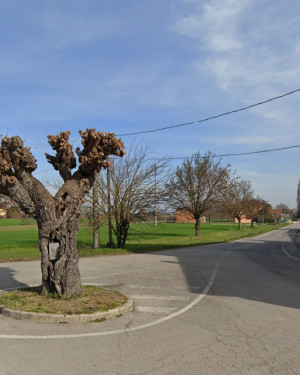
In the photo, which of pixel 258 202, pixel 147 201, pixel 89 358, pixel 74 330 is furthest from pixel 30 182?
pixel 258 202

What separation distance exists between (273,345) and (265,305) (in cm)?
256

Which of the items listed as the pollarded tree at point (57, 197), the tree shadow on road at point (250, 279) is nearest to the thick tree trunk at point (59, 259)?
the pollarded tree at point (57, 197)

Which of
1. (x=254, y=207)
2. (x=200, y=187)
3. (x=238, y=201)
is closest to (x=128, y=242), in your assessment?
(x=200, y=187)

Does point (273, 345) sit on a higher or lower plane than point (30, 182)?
lower

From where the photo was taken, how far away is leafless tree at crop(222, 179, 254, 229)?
131 ft

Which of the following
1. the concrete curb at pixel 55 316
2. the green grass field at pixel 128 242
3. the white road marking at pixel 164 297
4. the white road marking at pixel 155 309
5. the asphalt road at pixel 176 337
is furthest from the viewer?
the green grass field at pixel 128 242

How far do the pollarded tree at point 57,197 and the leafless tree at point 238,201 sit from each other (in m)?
32.7

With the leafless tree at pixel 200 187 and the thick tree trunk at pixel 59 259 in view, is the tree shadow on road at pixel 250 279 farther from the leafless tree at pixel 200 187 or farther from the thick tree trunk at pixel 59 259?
the leafless tree at pixel 200 187

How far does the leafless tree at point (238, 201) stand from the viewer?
3991 centimetres

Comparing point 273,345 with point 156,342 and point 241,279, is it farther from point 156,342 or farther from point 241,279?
point 241,279

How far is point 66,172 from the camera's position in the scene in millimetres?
7863

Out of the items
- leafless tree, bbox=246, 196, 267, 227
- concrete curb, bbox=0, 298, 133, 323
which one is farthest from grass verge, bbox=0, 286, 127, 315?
leafless tree, bbox=246, 196, 267, 227

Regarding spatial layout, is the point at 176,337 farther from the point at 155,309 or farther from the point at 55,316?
the point at 55,316

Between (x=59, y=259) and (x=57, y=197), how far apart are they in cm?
131
